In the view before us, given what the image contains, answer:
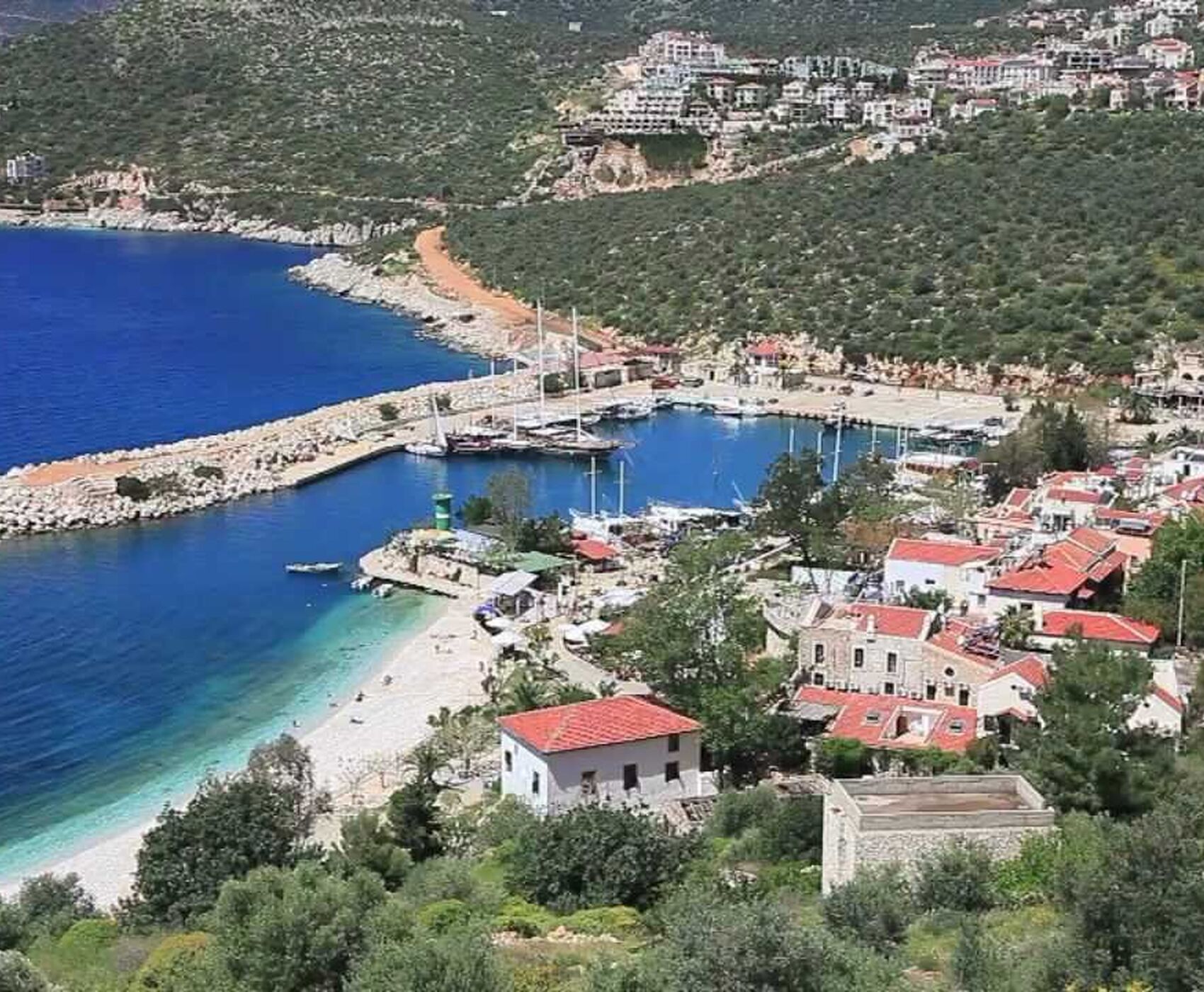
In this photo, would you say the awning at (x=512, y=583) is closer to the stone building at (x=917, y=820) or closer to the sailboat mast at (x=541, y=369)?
the stone building at (x=917, y=820)

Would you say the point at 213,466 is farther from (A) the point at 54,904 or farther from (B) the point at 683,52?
(B) the point at 683,52

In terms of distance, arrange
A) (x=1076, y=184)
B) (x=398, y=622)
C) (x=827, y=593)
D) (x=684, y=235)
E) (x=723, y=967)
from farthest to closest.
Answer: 1. (x=684, y=235)
2. (x=1076, y=184)
3. (x=398, y=622)
4. (x=827, y=593)
5. (x=723, y=967)

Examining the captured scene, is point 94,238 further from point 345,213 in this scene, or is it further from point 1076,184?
point 1076,184

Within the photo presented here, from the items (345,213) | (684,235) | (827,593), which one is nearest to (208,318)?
(684,235)

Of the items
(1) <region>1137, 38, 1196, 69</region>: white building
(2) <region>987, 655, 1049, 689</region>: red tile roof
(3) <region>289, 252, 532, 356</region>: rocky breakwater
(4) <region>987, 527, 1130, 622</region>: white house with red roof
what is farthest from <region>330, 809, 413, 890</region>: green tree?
(1) <region>1137, 38, 1196, 69</region>: white building

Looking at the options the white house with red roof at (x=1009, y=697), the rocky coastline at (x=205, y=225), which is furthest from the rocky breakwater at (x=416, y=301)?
the white house with red roof at (x=1009, y=697)

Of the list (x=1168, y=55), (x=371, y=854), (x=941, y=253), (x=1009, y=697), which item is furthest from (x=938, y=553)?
(x=1168, y=55)
